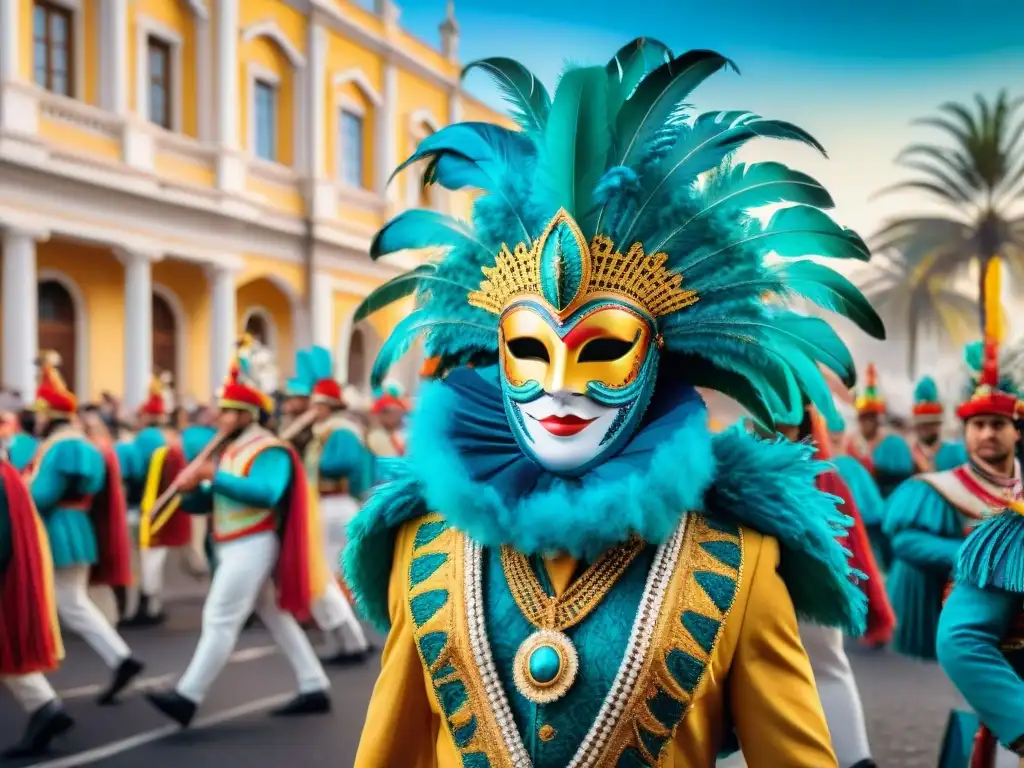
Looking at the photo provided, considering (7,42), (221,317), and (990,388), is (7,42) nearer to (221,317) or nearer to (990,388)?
(221,317)

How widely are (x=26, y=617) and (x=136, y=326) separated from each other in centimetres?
1172

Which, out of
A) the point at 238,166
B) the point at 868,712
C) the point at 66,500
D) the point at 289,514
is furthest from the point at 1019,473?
the point at 238,166

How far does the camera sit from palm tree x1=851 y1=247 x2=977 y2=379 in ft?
61.6

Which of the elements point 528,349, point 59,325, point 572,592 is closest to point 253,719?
point 572,592

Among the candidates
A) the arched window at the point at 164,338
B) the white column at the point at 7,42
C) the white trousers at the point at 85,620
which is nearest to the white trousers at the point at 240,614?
the white trousers at the point at 85,620

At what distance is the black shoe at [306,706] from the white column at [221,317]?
41.5 ft

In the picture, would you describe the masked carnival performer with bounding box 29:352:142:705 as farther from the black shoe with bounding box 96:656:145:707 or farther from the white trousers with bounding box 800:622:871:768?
the white trousers with bounding box 800:622:871:768

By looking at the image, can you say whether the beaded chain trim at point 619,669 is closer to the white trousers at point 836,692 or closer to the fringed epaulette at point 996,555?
the fringed epaulette at point 996,555

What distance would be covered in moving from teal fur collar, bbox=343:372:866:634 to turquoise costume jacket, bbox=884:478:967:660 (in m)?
2.54

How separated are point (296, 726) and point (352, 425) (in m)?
3.58

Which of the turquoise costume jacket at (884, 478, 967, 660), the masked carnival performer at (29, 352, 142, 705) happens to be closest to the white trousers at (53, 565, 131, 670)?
the masked carnival performer at (29, 352, 142, 705)

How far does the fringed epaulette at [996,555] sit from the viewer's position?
9.18ft

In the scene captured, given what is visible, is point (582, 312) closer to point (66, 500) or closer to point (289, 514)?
point (289, 514)

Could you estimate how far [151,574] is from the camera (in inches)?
376
